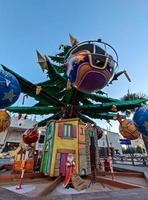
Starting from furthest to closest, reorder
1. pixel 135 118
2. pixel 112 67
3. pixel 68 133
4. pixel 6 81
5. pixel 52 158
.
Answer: pixel 68 133, pixel 52 158, pixel 135 118, pixel 112 67, pixel 6 81

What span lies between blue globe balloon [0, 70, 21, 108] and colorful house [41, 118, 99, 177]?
525cm

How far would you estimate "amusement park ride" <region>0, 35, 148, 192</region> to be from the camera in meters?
4.34

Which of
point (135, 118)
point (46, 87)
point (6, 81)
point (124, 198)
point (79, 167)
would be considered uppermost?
point (46, 87)

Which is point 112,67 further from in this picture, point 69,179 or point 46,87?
point 46,87

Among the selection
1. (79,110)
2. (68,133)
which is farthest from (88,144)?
(79,110)

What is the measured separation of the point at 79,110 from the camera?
35.8ft

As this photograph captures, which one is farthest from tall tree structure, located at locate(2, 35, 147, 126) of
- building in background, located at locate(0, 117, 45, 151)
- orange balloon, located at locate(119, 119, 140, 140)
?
building in background, located at locate(0, 117, 45, 151)

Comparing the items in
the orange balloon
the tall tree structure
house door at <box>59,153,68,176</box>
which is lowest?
house door at <box>59,153,68,176</box>

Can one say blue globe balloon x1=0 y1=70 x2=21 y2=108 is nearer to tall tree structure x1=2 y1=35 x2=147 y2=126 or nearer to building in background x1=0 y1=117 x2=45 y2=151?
tall tree structure x1=2 y1=35 x2=147 y2=126

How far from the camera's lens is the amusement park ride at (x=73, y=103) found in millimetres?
4336

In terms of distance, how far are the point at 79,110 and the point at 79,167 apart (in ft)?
12.5

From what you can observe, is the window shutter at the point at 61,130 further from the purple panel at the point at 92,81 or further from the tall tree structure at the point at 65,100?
the purple panel at the point at 92,81

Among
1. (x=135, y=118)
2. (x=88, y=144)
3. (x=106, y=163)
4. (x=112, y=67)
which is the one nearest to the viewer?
(x=112, y=67)

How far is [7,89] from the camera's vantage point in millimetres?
3963
